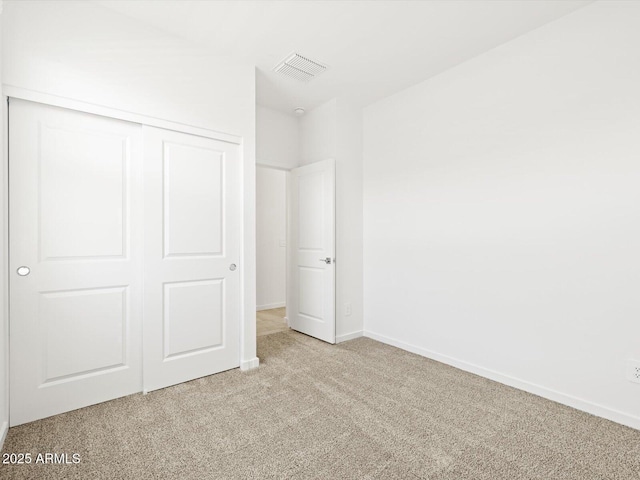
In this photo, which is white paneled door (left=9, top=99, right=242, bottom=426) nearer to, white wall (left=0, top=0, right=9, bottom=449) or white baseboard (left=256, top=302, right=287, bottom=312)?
white wall (left=0, top=0, right=9, bottom=449)

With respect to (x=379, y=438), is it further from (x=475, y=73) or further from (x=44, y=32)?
(x=44, y=32)

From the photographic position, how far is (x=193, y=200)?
263cm

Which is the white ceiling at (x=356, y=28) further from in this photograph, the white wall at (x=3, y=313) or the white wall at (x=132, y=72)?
the white wall at (x=3, y=313)

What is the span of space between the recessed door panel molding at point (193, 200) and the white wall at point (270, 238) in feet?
8.67

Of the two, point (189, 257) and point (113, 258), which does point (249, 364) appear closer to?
point (189, 257)

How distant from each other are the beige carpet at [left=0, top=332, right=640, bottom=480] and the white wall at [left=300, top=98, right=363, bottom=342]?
1.17 meters

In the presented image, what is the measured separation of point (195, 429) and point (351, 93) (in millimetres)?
3358

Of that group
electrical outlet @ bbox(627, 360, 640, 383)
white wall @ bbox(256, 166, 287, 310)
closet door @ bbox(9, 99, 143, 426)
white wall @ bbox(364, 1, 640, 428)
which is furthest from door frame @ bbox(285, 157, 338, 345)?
electrical outlet @ bbox(627, 360, 640, 383)

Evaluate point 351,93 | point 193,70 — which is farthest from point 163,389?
point 351,93

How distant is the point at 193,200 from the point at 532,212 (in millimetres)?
2637

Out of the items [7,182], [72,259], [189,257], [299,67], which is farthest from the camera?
[299,67]

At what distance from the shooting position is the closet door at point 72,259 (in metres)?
1.99

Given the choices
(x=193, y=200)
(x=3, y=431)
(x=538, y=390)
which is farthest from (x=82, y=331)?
(x=538, y=390)

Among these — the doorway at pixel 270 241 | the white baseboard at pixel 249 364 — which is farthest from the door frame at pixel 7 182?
the doorway at pixel 270 241
